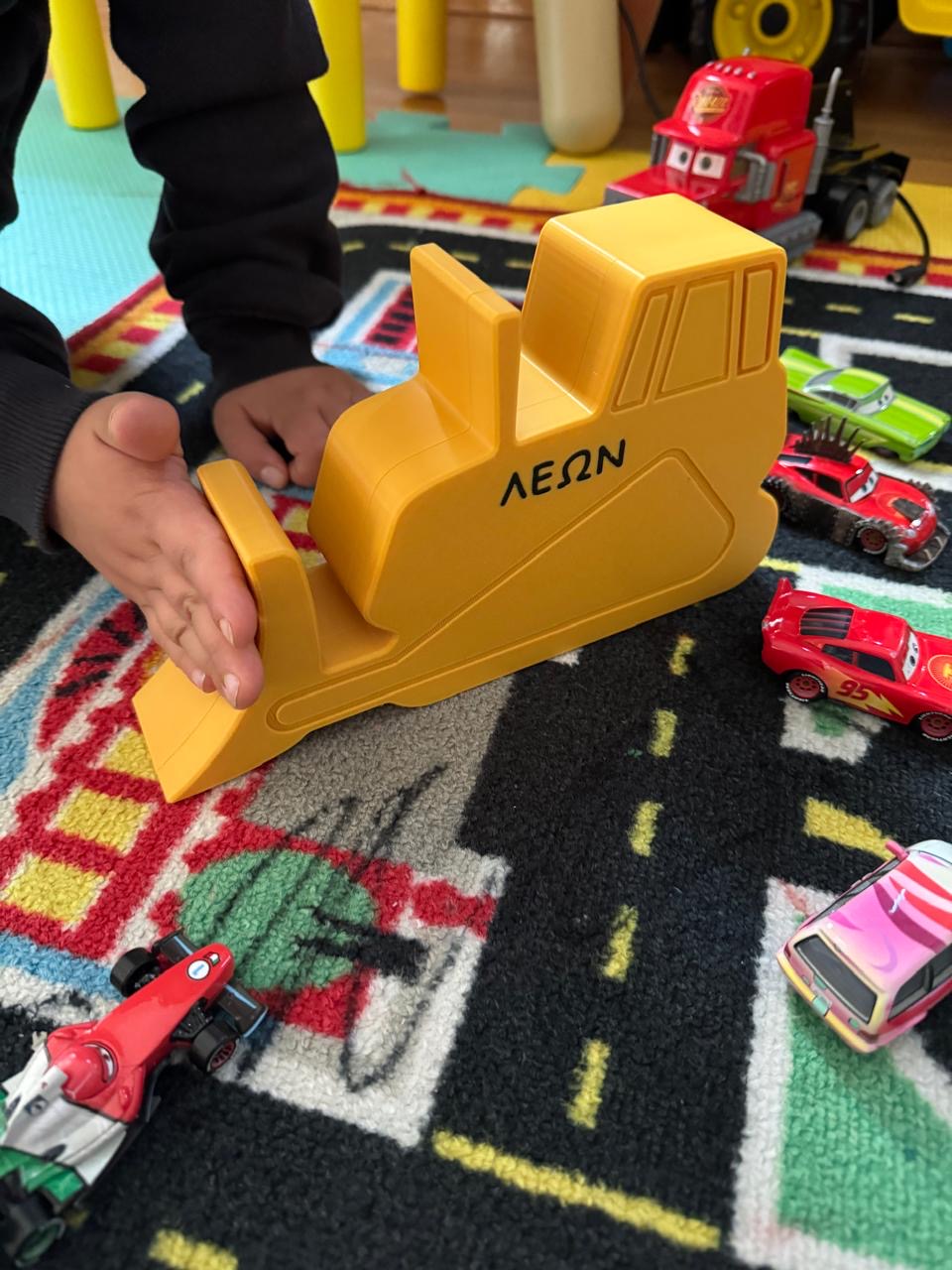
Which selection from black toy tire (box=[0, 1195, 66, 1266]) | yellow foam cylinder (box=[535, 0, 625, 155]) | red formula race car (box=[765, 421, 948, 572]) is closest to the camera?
black toy tire (box=[0, 1195, 66, 1266])

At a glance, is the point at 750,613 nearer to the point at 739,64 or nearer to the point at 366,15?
the point at 739,64

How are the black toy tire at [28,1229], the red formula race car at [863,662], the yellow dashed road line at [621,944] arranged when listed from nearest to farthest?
the black toy tire at [28,1229] < the yellow dashed road line at [621,944] < the red formula race car at [863,662]

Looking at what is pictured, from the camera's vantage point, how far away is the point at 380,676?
0.60 m

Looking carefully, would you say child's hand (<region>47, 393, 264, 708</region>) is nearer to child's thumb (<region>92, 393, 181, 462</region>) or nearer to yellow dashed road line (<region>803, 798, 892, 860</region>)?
child's thumb (<region>92, 393, 181, 462</region>)

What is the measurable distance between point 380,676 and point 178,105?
54cm

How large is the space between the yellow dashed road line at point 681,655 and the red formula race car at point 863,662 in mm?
54

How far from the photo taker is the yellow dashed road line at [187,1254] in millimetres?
398

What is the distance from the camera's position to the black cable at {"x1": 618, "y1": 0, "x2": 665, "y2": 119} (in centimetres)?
152

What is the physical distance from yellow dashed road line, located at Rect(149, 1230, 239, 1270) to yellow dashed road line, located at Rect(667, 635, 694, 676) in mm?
424

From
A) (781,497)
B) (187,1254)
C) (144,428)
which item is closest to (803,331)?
(781,497)

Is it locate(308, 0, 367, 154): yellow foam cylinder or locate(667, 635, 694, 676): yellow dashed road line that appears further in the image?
locate(308, 0, 367, 154): yellow foam cylinder

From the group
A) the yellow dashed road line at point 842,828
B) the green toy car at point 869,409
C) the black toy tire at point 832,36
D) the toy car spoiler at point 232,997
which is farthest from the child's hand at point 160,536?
the black toy tire at point 832,36

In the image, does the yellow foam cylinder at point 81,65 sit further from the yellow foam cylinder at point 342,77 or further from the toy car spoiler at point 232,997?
the toy car spoiler at point 232,997

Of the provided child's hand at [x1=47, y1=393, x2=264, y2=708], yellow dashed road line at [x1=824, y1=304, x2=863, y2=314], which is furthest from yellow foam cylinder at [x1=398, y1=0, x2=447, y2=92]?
child's hand at [x1=47, y1=393, x2=264, y2=708]
